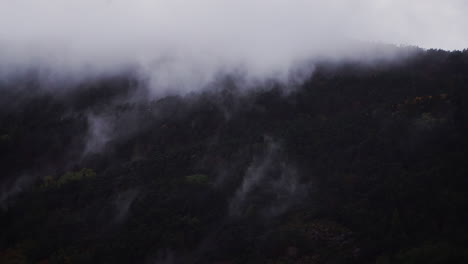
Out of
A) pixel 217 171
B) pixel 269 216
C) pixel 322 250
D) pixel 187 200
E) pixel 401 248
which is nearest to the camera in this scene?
pixel 401 248

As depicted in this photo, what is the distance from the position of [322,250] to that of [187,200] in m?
15.1

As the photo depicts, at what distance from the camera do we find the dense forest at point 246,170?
37.8m

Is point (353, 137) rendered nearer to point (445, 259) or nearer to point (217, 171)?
point (217, 171)

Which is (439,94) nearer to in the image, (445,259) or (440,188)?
(440,188)

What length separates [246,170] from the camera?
1946 inches

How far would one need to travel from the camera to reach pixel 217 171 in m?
49.9

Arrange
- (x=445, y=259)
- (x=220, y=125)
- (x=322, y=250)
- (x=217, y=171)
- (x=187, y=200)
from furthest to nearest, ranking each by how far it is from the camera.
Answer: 1. (x=220, y=125)
2. (x=217, y=171)
3. (x=187, y=200)
4. (x=322, y=250)
5. (x=445, y=259)

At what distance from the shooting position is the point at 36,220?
45.7 m

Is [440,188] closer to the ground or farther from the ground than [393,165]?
closer to the ground

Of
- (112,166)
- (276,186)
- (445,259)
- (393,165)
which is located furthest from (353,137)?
(112,166)

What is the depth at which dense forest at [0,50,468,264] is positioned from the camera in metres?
37.8

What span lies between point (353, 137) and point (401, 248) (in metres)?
18.7

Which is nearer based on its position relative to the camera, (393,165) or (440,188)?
(440,188)

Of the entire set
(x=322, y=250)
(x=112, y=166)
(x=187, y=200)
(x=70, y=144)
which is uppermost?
(x=70, y=144)
